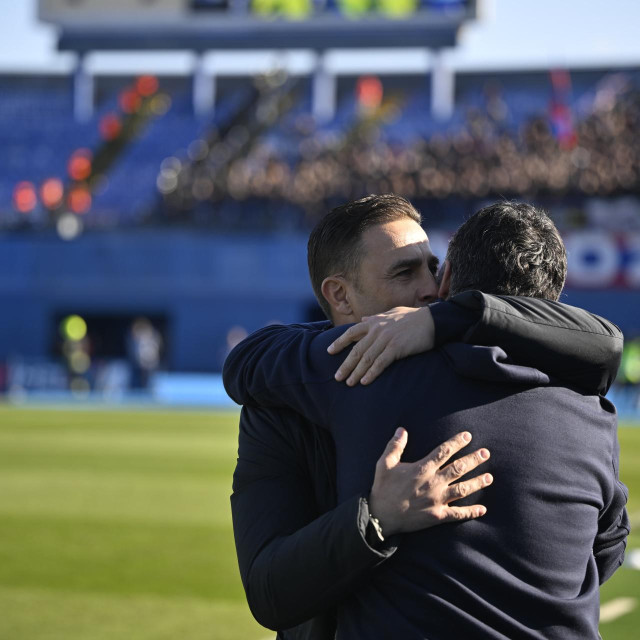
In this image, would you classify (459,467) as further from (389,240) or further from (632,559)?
(632,559)

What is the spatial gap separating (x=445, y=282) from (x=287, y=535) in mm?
687

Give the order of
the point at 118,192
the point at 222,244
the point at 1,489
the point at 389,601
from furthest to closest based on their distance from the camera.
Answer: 1. the point at 118,192
2. the point at 222,244
3. the point at 1,489
4. the point at 389,601

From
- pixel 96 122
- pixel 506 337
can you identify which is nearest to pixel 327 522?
pixel 506 337

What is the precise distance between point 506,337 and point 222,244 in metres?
30.6

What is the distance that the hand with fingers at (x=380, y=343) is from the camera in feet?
6.96

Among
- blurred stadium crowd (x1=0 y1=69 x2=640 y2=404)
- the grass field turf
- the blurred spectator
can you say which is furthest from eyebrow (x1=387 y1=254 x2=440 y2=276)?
the blurred spectator

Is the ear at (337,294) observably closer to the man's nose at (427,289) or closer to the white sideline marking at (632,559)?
the man's nose at (427,289)

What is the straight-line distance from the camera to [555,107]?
35562 mm

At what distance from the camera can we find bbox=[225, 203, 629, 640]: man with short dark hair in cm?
206

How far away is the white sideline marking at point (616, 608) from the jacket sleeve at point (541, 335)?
3614mm

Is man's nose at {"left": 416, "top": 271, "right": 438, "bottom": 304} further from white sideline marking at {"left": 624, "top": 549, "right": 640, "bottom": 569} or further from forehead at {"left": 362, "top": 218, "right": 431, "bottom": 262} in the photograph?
white sideline marking at {"left": 624, "top": 549, "right": 640, "bottom": 569}

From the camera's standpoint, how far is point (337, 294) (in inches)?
99.8

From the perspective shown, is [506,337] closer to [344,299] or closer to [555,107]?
[344,299]

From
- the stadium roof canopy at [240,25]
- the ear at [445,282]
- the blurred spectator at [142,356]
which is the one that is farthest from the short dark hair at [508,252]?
the stadium roof canopy at [240,25]
